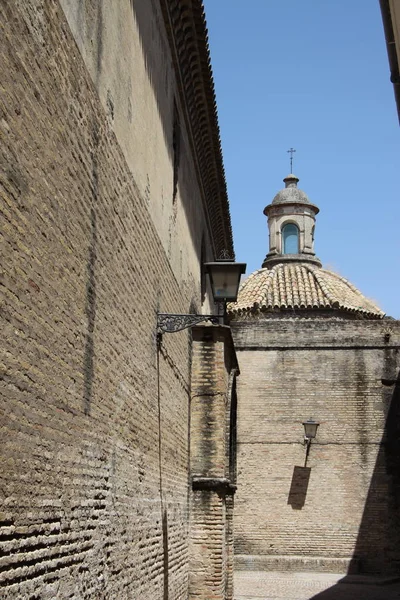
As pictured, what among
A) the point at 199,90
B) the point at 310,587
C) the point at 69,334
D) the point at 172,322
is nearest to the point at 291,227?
the point at 310,587

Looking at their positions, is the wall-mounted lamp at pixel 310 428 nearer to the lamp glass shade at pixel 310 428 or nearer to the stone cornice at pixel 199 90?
the lamp glass shade at pixel 310 428

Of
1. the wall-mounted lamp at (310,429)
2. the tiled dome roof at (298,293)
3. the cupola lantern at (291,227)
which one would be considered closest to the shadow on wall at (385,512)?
the wall-mounted lamp at (310,429)

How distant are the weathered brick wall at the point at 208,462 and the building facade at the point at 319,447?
556 centimetres

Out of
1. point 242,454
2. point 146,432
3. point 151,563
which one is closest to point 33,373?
point 146,432

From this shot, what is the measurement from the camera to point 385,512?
58.4ft

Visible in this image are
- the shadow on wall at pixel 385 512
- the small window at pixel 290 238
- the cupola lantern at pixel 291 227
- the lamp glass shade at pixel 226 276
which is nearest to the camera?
the lamp glass shade at pixel 226 276

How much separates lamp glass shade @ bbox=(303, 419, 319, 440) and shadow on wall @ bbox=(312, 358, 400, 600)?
1.61 meters

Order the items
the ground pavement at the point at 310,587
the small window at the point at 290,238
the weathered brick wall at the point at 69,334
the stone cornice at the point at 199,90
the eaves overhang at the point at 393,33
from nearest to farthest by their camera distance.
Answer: the weathered brick wall at the point at 69,334
the eaves overhang at the point at 393,33
the stone cornice at the point at 199,90
the ground pavement at the point at 310,587
the small window at the point at 290,238

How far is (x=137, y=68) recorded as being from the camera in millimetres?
7668

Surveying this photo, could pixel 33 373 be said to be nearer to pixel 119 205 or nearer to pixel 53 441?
pixel 53 441

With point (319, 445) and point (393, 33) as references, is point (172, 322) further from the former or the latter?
point (319, 445)

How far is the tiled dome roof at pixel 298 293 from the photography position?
22141 millimetres

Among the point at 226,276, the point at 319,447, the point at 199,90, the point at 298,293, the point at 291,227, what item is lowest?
the point at 319,447

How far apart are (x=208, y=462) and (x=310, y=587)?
5.16m
